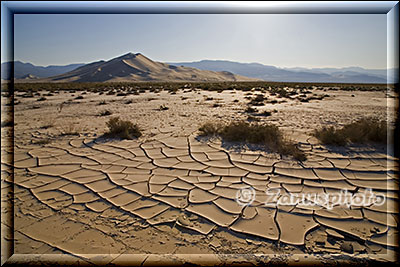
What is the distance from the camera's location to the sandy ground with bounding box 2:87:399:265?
2139mm

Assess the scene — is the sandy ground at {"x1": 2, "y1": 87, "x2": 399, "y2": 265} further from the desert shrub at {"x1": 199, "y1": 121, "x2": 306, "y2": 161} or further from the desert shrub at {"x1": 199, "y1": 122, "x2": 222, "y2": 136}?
the desert shrub at {"x1": 199, "y1": 122, "x2": 222, "y2": 136}

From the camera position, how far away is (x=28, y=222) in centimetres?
256

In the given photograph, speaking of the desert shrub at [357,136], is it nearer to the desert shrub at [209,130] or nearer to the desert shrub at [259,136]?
the desert shrub at [259,136]

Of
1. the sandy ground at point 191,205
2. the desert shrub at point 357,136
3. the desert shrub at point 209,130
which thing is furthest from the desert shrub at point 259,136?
the desert shrub at point 357,136

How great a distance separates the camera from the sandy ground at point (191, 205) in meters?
2.14

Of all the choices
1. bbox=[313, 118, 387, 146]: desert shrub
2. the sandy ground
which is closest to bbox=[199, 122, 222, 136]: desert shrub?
the sandy ground

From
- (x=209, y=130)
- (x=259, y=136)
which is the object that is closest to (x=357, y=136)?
(x=259, y=136)

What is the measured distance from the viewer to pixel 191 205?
283 centimetres

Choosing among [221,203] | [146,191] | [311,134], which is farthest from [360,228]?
[311,134]

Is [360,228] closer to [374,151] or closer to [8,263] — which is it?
[374,151]

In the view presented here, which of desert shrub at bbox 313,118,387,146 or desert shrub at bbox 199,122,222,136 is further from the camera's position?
desert shrub at bbox 199,122,222,136

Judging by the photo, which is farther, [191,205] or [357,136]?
[357,136]

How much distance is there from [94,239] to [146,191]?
0.98m

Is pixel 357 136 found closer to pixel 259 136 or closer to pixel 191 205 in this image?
pixel 259 136
